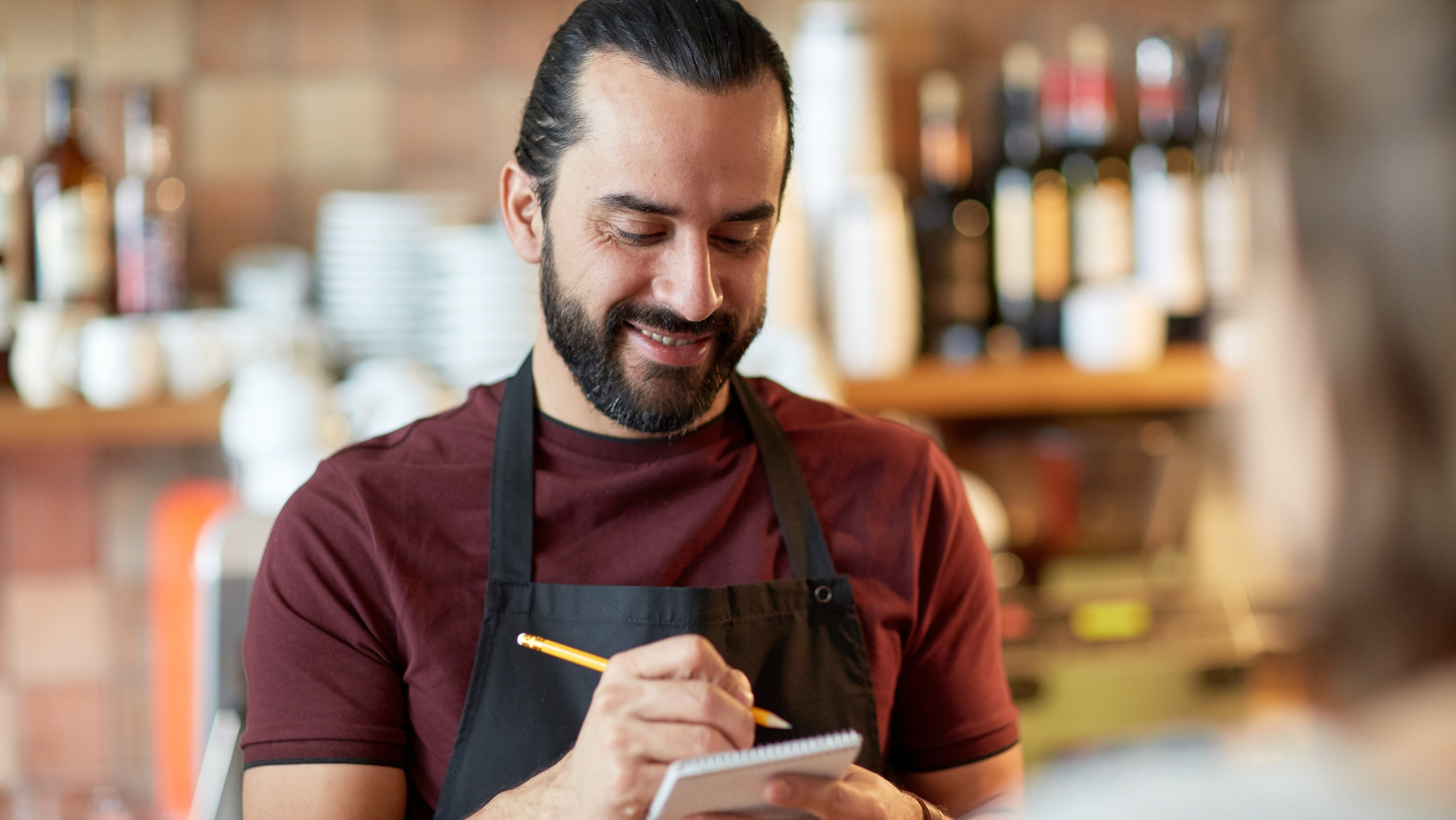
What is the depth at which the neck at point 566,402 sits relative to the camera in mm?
1277

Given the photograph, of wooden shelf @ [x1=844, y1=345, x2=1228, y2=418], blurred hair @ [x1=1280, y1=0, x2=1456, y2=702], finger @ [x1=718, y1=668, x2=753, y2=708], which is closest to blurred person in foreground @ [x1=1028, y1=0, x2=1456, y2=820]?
blurred hair @ [x1=1280, y1=0, x2=1456, y2=702]

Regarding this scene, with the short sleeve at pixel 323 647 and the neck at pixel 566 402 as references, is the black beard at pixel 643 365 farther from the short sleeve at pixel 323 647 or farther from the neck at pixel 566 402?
the short sleeve at pixel 323 647

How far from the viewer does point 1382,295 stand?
1.03ft

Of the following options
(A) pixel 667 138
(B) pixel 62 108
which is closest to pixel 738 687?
(A) pixel 667 138

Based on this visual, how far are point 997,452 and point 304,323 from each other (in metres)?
1.24

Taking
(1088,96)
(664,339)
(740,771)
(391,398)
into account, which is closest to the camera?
(740,771)

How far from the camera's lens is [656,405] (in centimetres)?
123

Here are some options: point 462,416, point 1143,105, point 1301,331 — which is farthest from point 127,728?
point 1301,331

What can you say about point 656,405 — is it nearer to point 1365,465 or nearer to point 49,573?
point 1365,465

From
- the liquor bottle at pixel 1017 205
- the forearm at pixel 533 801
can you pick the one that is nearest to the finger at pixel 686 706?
the forearm at pixel 533 801

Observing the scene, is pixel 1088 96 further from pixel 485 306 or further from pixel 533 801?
pixel 533 801

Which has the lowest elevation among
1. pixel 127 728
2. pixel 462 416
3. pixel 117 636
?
pixel 127 728

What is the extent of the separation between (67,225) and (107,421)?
30 centimetres

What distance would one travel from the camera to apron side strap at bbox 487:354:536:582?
1.18 metres
